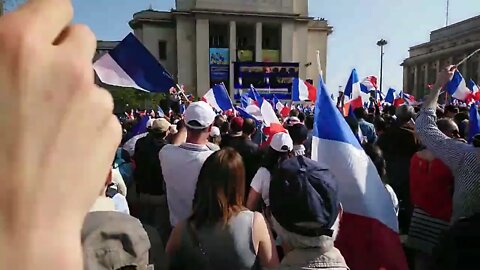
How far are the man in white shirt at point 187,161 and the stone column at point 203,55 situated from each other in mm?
51334

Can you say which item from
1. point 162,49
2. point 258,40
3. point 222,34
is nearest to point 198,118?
point 258,40

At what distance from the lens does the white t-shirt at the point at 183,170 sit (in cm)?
366

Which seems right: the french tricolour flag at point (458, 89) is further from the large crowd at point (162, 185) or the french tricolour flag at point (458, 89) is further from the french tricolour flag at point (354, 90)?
the large crowd at point (162, 185)

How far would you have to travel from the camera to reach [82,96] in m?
0.62

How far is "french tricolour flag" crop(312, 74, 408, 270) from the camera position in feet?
8.17

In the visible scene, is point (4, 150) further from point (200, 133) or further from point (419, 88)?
point (419, 88)

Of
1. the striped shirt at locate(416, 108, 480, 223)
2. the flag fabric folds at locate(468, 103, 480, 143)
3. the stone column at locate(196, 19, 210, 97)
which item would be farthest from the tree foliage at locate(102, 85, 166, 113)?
the striped shirt at locate(416, 108, 480, 223)

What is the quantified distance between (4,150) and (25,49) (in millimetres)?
118

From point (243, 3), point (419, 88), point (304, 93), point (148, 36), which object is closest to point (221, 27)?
point (243, 3)

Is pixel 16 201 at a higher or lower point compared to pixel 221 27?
lower

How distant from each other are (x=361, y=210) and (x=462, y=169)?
0.86 metres

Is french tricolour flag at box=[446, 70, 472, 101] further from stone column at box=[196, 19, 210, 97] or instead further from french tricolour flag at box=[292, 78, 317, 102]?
stone column at box=[196, 19, 210, 97]

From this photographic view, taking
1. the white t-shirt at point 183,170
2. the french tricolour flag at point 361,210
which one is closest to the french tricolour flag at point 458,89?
the white t-shirt at point 183,170

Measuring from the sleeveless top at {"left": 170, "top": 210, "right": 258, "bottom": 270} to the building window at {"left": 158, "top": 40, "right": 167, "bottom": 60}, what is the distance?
5653 centimetres
